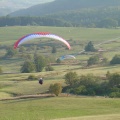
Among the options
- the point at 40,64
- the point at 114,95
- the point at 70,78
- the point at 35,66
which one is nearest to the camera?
the point at 114,95

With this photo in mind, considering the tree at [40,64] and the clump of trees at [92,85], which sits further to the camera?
the tree at [40,64]

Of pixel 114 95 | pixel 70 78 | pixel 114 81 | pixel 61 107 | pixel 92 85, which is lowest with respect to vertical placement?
pixel 61 107

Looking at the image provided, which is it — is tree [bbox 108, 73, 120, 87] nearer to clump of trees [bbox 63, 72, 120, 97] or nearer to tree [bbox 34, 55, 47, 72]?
clump of trees [bbox 63, 72, 120, 97]

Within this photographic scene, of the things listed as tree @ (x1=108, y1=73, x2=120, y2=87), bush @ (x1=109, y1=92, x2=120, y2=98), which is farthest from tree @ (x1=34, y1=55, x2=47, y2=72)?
bush @ (x1=109, y1=92, x2=120, y2=98)

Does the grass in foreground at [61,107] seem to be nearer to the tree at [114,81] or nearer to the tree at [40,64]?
the tree at [114,81]

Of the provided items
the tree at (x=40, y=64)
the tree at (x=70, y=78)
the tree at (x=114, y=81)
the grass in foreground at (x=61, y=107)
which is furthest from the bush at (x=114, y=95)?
the tree at (x=40, y=64)

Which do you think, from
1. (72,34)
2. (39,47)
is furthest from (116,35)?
(39,47)

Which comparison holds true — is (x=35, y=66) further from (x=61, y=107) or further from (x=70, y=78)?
(x=61, y=107)

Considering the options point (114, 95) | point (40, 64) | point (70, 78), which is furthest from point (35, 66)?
point (114, 95)
